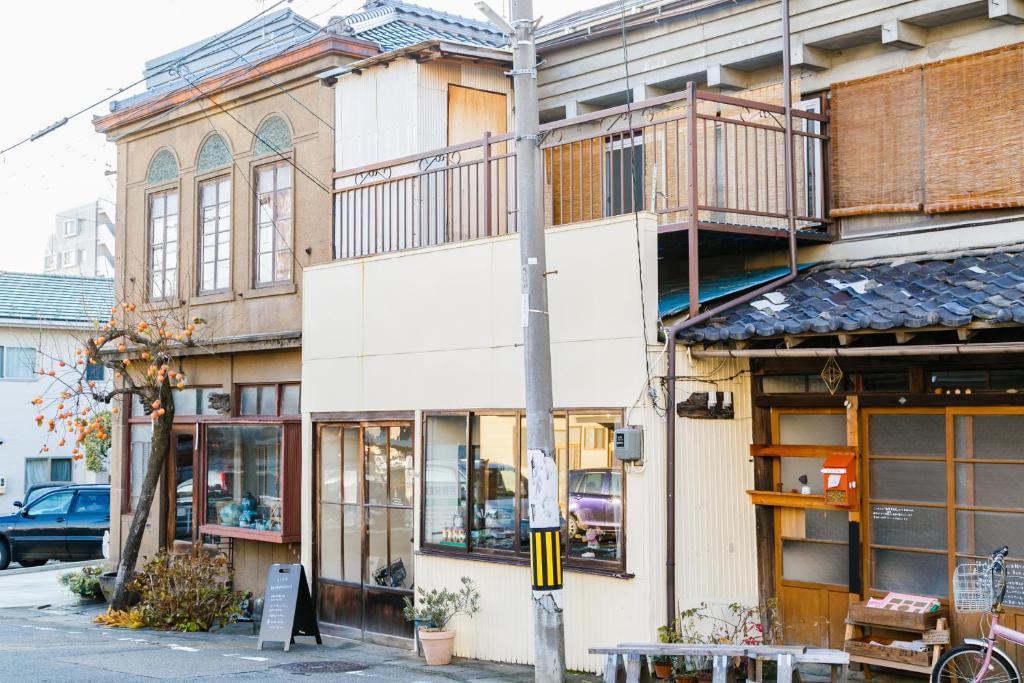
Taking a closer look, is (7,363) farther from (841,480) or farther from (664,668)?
(841,480)

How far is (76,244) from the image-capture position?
84.9 meters

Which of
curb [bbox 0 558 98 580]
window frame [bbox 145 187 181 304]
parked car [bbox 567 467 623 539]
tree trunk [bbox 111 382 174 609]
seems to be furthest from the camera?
curb [bbox 0 558 98 580]

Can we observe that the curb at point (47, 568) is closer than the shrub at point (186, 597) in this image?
No

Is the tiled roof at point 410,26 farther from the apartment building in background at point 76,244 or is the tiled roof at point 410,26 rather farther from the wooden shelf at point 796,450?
the apartment building in background at point 76,244

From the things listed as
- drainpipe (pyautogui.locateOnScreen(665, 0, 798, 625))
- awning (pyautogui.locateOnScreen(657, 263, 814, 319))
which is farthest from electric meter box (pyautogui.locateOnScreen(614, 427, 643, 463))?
awning (pyautogui.locateOnScreen(657, 263, 814, 319))

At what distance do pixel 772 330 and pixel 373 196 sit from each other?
6.42m

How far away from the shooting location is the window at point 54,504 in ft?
83.3

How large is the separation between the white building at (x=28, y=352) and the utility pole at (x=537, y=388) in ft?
83.8

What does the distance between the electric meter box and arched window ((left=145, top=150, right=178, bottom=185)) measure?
10997 mm

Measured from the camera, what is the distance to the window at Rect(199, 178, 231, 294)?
18.4 metres

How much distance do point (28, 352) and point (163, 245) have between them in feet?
56.3

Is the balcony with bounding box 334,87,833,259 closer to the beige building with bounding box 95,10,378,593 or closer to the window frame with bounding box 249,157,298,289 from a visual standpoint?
the window frame with bounding box 249,157,298,289

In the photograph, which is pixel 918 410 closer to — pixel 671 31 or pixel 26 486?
pixel 671 31

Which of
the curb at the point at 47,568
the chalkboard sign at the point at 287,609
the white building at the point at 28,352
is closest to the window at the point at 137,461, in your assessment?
the curb at the point at 47,568
